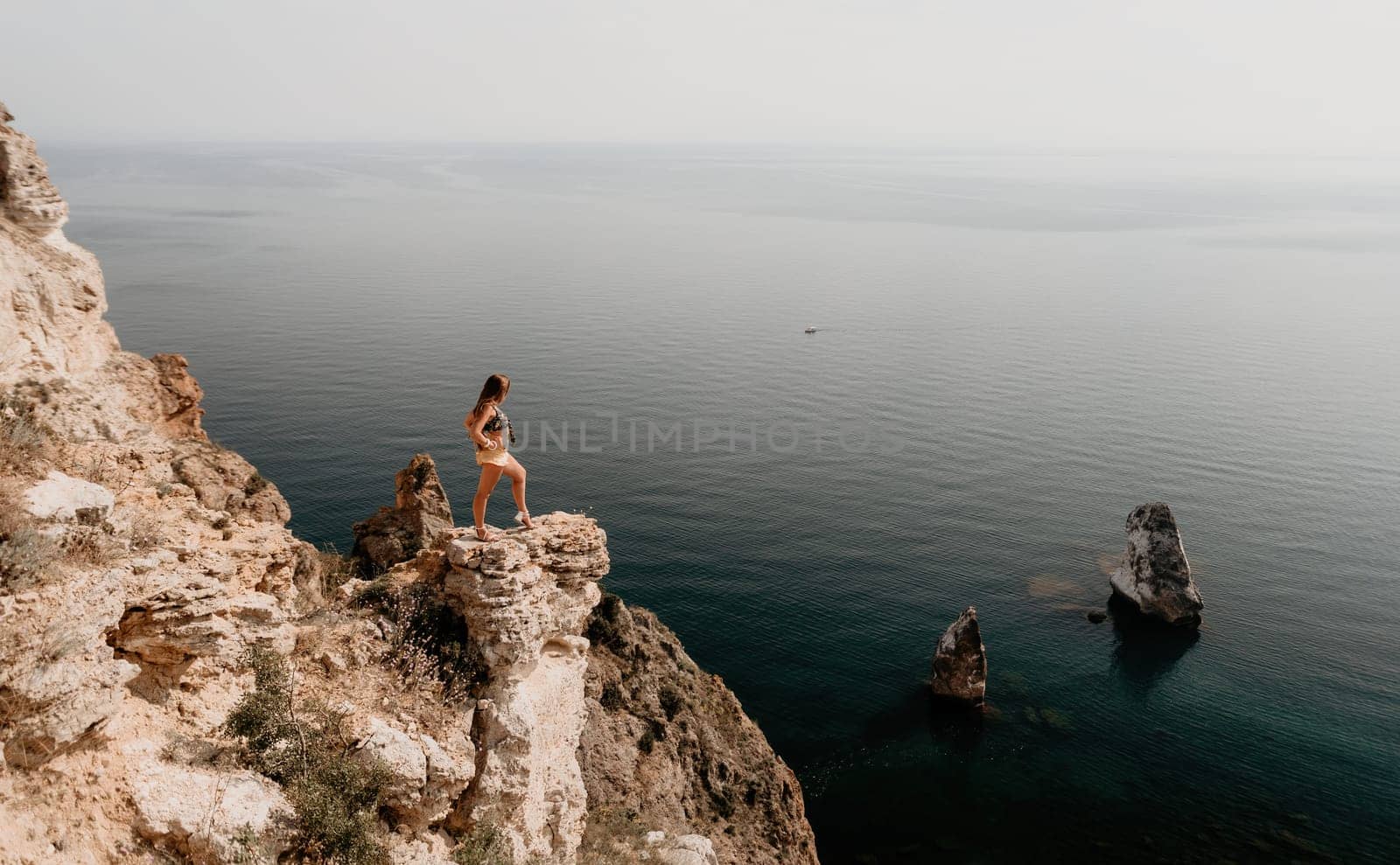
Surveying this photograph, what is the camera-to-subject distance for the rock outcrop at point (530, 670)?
15609 millimetres

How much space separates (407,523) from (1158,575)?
146ft

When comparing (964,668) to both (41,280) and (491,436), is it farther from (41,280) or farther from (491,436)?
(41,280)

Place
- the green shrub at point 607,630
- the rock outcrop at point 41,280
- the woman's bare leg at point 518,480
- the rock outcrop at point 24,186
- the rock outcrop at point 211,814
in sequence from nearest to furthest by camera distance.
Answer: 1. the rock outcrop at point 211,814
2. the woman's bare leg at point 518,480
3. the rock outcrop at point 41,280
4. the rock outcrop at point 24,186
5. the green shrub at point 607,630

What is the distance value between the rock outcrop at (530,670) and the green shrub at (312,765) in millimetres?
2894

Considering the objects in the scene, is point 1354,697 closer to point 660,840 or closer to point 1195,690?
point 1195,690

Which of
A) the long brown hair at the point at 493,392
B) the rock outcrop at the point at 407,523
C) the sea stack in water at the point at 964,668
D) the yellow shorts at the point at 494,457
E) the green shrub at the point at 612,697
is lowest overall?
the sea stack in water at the point at 964,668

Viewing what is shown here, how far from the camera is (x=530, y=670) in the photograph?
1691cm

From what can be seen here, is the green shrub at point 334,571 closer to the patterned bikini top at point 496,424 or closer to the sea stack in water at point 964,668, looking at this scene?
the patterned bikini top at point 496,424

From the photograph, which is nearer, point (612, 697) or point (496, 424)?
point (496, 424)

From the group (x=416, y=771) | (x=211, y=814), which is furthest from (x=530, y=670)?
(x=211, y=814)

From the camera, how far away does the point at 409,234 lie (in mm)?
179625

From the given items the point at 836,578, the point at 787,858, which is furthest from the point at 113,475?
the point at 836,578

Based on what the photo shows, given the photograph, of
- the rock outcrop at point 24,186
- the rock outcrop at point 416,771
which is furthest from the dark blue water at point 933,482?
the rock outcrop at point 24,186

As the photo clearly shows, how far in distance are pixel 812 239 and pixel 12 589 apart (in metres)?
198
